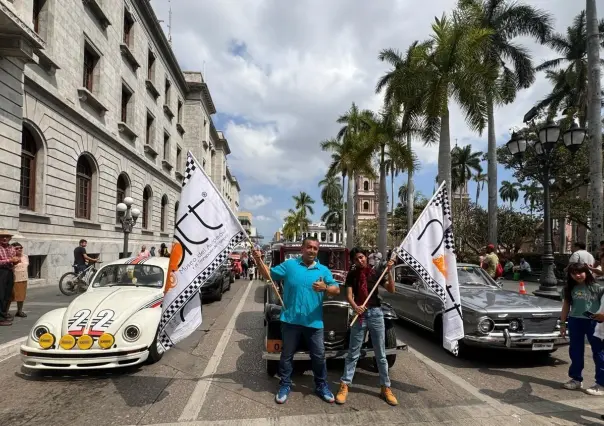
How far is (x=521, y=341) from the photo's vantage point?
568cm

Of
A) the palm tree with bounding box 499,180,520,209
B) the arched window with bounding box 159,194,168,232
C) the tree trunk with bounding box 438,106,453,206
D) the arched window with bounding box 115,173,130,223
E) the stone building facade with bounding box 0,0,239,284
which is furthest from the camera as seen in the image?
the palm tree with bounding box 499,180,520,209

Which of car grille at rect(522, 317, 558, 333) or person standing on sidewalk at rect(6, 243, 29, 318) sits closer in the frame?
car grille at rect(522, 317, 558, 333)

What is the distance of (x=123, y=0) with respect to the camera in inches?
910

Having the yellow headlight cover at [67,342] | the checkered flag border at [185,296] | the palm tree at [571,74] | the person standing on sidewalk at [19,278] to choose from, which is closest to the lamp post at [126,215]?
the person standing on sidewalk at [19,278]

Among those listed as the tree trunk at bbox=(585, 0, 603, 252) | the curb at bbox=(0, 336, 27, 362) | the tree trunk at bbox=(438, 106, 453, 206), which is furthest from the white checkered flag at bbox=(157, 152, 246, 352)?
the tree trunk at bbox=(438, 106, 453, 206)

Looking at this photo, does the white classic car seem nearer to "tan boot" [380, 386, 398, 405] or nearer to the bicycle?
"tan boot" [380, 386, 398, 405]

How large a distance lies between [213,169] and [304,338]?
188ft

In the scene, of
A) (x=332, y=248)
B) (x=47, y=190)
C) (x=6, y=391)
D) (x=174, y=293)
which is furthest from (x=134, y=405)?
(x=47, y=190)

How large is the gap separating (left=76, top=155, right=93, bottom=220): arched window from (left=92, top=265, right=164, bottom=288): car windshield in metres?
13.3

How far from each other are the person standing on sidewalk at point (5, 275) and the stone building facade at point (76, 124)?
5.48 metres

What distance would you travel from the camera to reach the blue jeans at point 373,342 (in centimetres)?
452

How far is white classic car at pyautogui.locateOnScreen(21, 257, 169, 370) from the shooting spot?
485 centimetres

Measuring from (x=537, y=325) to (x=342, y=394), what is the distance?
3.30 metres

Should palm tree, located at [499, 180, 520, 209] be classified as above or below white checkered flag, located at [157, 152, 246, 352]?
above
